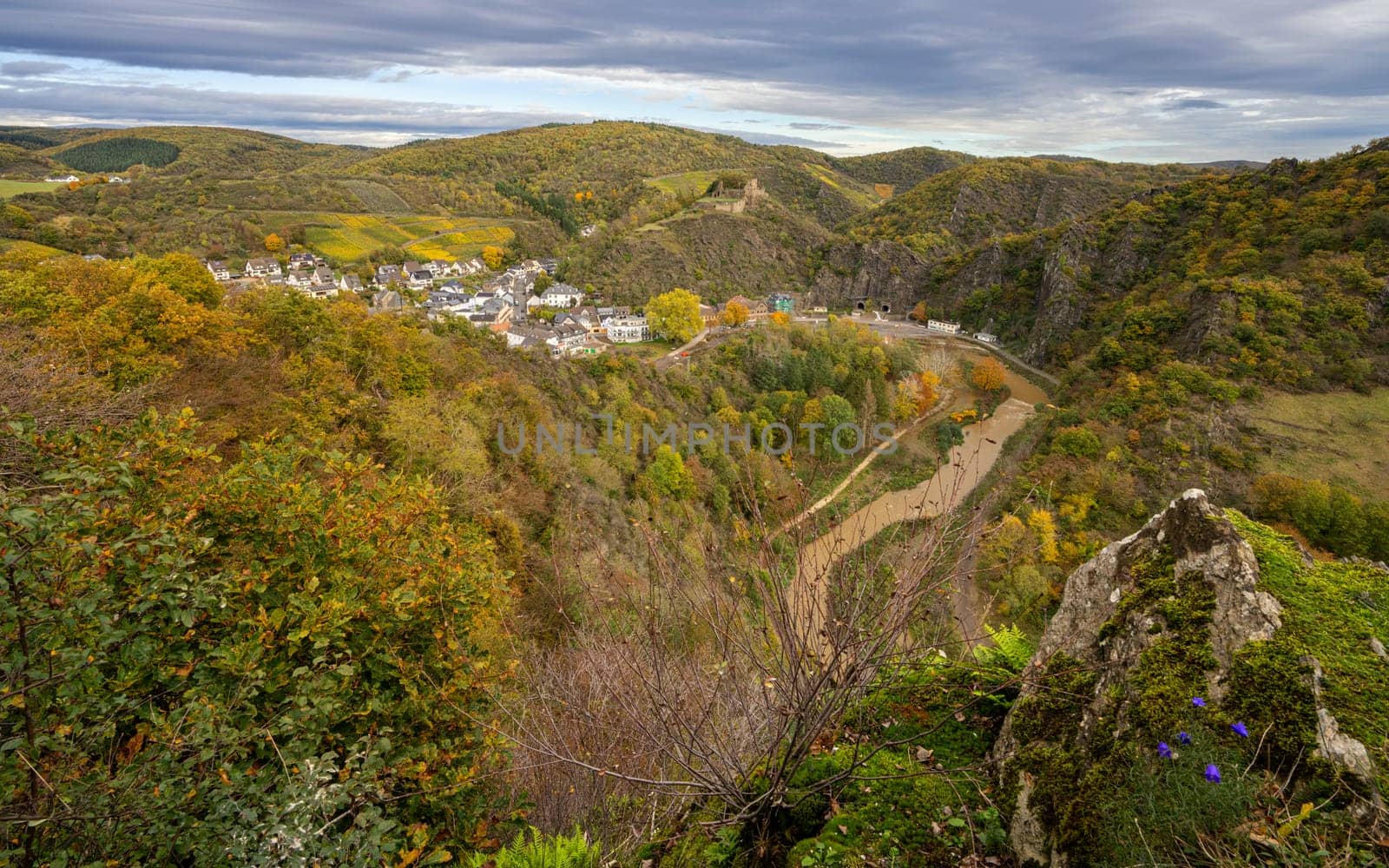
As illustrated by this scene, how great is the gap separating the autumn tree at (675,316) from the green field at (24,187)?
54880mm

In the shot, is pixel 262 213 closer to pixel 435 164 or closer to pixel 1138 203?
pixel 435 164

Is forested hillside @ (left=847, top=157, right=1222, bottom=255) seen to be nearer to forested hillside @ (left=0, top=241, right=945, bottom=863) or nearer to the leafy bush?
the leafy bush

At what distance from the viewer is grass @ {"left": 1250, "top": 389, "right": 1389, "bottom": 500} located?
20.4 m

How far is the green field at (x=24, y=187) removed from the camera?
173 ft

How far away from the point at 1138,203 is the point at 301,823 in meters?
65.1

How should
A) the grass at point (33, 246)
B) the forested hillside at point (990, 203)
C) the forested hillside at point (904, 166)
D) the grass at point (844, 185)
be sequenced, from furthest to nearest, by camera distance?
the forested hillside at point (904, 166) → the grass at point (844, 185) → the forested hillside at point (990, 203) → the grass at point (33, 246)

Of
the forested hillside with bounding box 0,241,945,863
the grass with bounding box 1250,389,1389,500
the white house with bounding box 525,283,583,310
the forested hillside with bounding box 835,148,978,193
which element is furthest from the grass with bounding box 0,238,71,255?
the forested hillside with bounding box 835,148,978,193

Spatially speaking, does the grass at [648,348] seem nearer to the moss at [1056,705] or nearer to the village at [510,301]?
the village at [510,301]

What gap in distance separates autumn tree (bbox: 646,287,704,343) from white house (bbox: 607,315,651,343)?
89 cm

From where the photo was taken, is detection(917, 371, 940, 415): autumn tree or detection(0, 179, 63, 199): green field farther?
detection(0, 179, 63, 199): green field

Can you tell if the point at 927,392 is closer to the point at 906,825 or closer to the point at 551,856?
the point at 906,825

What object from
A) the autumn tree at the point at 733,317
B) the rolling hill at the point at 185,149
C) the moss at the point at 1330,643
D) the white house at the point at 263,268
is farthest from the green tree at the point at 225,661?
the rolling hill at the point at 185,149

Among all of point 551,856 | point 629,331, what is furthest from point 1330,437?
point 629,331

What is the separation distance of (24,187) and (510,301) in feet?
165
